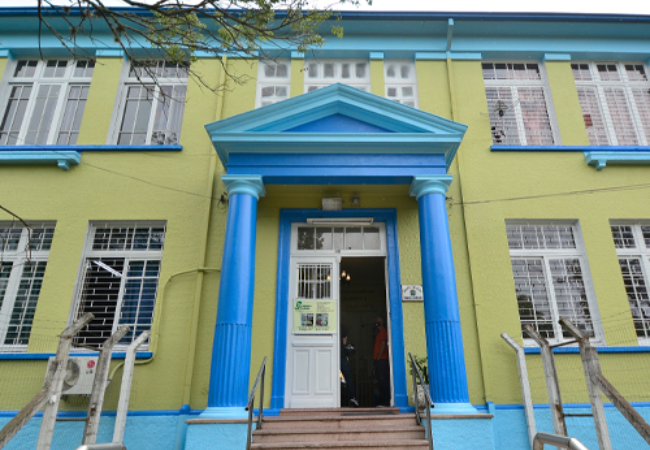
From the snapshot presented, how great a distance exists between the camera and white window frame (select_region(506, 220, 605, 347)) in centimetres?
736

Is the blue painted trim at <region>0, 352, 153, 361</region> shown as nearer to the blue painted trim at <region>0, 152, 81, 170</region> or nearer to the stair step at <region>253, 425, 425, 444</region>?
the stair step at <region>253, 425, 425, 444</region>

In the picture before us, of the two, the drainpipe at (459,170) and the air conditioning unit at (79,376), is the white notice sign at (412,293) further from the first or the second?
the air conditioning unit at (79,376)

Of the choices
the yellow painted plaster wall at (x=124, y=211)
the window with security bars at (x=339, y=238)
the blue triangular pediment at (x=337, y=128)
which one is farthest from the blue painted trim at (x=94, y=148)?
the window with security bars at (x=339, y=238)

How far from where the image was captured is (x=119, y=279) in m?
7.70

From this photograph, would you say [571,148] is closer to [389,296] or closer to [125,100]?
[389,296]

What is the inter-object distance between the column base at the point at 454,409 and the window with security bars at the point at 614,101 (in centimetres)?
573

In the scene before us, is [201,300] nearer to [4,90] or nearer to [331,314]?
[331,314]

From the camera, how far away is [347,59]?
933 centimetres

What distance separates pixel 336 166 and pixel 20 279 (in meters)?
5.41

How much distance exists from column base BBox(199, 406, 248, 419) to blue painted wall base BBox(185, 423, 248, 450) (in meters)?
0.09

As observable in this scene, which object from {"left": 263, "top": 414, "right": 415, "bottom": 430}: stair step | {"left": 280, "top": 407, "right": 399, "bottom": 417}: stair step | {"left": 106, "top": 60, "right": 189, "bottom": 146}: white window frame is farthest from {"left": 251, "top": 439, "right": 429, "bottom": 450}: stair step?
{"left": 106, "top": 60, "right": 189, "bottom": 146}: white window frame

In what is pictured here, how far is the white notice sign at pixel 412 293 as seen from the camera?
7.40 meters

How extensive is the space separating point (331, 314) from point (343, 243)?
1.22 m

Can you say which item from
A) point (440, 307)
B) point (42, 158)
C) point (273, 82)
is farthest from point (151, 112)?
point (440, 307)
